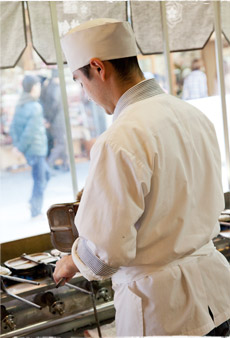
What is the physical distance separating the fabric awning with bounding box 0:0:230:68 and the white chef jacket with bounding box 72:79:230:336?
241 cm

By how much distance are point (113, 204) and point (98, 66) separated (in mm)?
440

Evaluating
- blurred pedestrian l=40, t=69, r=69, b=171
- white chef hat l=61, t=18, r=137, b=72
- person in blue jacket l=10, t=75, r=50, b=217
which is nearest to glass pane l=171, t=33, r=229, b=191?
blurred pedestrian l=40, t=69, r=69, b=171

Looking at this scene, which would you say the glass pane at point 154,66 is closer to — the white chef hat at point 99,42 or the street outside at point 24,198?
the street outside at point 24,198

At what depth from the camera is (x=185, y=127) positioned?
5.02 ft

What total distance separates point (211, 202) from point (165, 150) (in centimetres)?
23

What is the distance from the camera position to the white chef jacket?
4.59ft

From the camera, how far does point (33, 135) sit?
4.23m

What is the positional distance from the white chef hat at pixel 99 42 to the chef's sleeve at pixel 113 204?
1.03ft

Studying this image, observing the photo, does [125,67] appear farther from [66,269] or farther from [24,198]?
[24,198]

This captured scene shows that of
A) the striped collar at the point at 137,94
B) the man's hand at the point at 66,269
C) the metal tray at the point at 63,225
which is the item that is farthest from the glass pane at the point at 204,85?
the man's hand at the point at 66,269

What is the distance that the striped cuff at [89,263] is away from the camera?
1.46 m

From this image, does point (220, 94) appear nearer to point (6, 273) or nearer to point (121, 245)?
point (6, 273)

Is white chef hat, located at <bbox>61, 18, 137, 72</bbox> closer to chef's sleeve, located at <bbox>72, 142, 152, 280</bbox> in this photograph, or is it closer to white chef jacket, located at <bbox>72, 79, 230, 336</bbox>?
white chef jacket, located at <bbox>72, 79, 230, 336</bbox>

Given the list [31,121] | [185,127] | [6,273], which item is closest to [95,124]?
[31,121]
